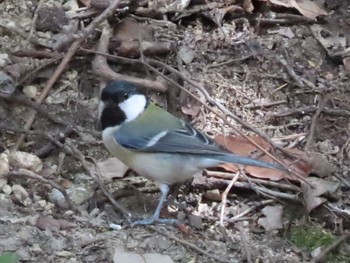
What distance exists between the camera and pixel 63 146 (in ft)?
12.6

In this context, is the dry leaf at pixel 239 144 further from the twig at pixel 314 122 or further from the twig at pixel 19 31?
A: the twig at pixel 19 31

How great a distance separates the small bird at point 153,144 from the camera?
11.5 ft

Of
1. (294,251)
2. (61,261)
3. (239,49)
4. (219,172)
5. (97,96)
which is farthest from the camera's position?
(239,49)

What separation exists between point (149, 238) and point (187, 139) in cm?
44

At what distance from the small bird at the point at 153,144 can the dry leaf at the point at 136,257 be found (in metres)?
0.24

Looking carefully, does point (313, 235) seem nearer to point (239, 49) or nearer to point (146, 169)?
point (146, 169)

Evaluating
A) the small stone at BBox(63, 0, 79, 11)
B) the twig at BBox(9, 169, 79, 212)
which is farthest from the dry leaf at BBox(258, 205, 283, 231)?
the small stone at BBox(63, 0, 79, 11)

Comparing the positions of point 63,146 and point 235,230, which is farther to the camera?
point 63,146

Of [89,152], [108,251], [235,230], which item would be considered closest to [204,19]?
[89,152]

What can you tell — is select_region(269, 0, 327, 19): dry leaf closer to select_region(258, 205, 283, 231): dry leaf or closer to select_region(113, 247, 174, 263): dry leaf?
select_region(258, 205, 283, 231): dry leaf

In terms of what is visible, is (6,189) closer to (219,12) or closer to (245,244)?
(245,244)

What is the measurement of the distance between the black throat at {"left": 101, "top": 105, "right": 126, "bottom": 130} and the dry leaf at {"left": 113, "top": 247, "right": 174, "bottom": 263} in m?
0.60

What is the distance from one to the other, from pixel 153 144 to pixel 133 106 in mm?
210

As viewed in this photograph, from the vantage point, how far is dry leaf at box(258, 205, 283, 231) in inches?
140
